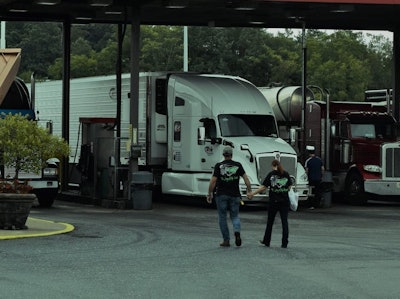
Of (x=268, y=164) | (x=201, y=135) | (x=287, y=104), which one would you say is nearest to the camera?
(x=268, y=164)

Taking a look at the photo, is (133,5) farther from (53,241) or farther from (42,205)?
(53,241)

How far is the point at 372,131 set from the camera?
3353 centimetres

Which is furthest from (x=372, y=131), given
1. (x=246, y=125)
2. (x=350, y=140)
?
(x=246, y=125)

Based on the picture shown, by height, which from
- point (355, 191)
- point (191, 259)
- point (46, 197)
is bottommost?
point (191, 259)

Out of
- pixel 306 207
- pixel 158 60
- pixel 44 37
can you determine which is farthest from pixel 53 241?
pixel 44 37

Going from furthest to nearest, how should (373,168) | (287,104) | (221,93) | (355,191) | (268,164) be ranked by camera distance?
(287,104)
(355,191)
(373,168)
(221,93)
(268,164)

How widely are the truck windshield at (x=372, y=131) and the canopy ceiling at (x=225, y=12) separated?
12.2ft

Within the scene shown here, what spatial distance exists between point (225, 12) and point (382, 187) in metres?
8.00

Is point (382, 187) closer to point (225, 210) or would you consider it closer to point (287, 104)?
point (287, 104)

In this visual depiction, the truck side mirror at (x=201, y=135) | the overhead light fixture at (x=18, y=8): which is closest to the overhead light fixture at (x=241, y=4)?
the truck side mirror at (x=201, y=135)

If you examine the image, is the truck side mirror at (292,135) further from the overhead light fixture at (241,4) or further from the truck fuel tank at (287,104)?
the overhead light fixture at (241,4)

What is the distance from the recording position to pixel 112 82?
3422cm

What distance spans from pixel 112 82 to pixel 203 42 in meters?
48.2

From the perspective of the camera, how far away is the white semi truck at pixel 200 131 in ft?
97.0
